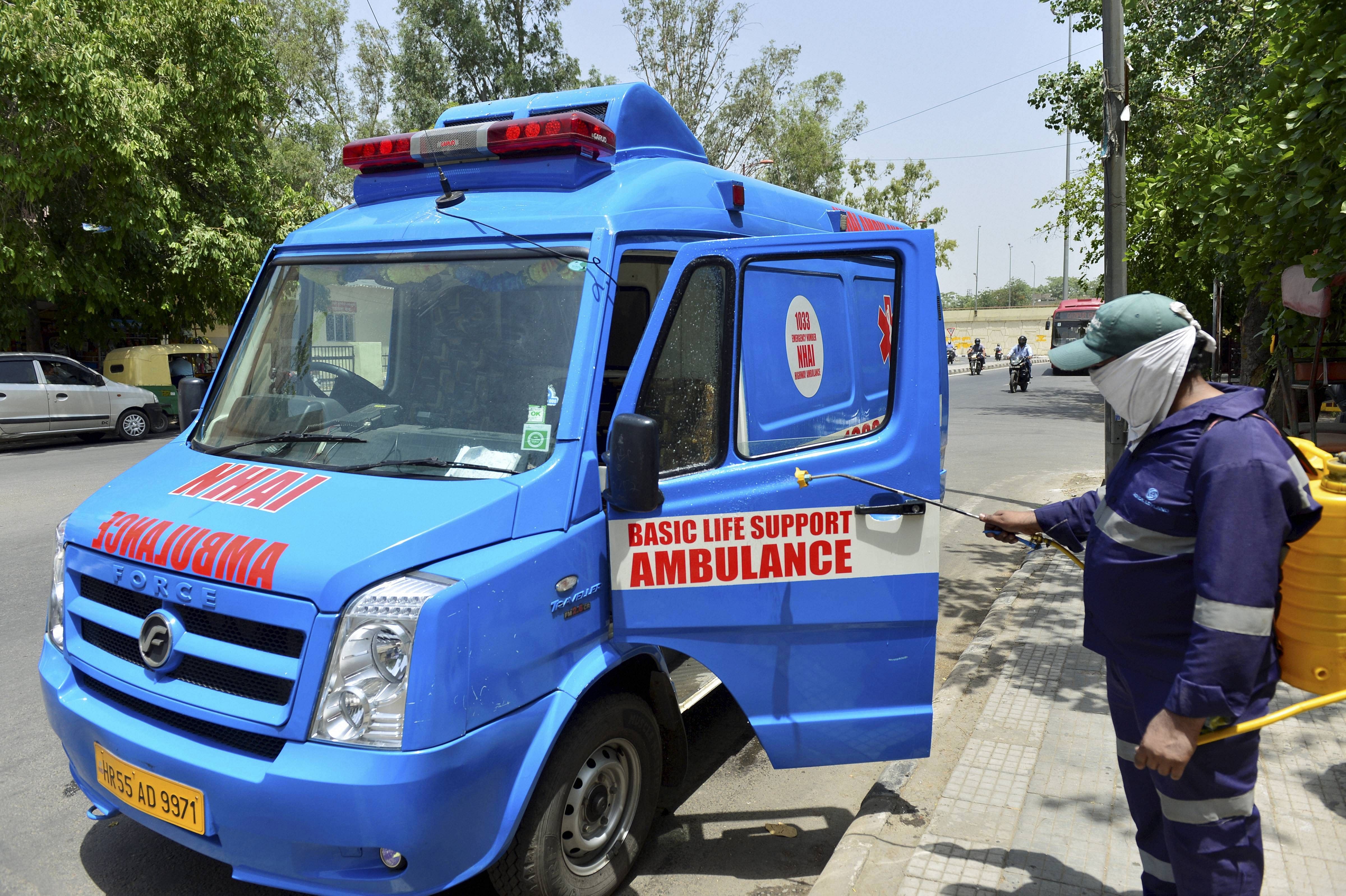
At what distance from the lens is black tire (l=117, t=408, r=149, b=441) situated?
1731 cm

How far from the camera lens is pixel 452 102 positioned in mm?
29641

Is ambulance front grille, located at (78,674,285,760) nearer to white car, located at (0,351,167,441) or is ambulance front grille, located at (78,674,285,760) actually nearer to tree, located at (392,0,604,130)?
white car, located at (0,351,167,441)

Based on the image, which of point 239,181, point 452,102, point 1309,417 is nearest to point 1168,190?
point 1309,417

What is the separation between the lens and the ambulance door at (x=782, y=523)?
306cm

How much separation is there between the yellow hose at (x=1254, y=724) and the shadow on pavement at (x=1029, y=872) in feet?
3.25

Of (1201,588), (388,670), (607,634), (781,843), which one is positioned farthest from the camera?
(781,843)

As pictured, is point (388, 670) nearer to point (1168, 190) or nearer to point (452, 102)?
point (1168, 190)

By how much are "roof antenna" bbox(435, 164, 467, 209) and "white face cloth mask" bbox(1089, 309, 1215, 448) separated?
2302 millimetres

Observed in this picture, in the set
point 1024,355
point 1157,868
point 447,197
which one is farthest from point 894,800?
point 1024,355

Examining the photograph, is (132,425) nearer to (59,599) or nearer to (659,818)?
(59,599)

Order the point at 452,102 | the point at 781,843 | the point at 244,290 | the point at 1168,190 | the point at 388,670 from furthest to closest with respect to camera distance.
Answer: the point at 452,102, the point at 244,290, the point at 1168,190, the point at 781,843, the point at 388,670

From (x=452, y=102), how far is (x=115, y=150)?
49.6ft

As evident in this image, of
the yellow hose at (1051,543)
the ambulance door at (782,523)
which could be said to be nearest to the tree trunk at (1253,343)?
the yellow hose at (1051,543)

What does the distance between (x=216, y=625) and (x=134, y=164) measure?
55.2 feet
